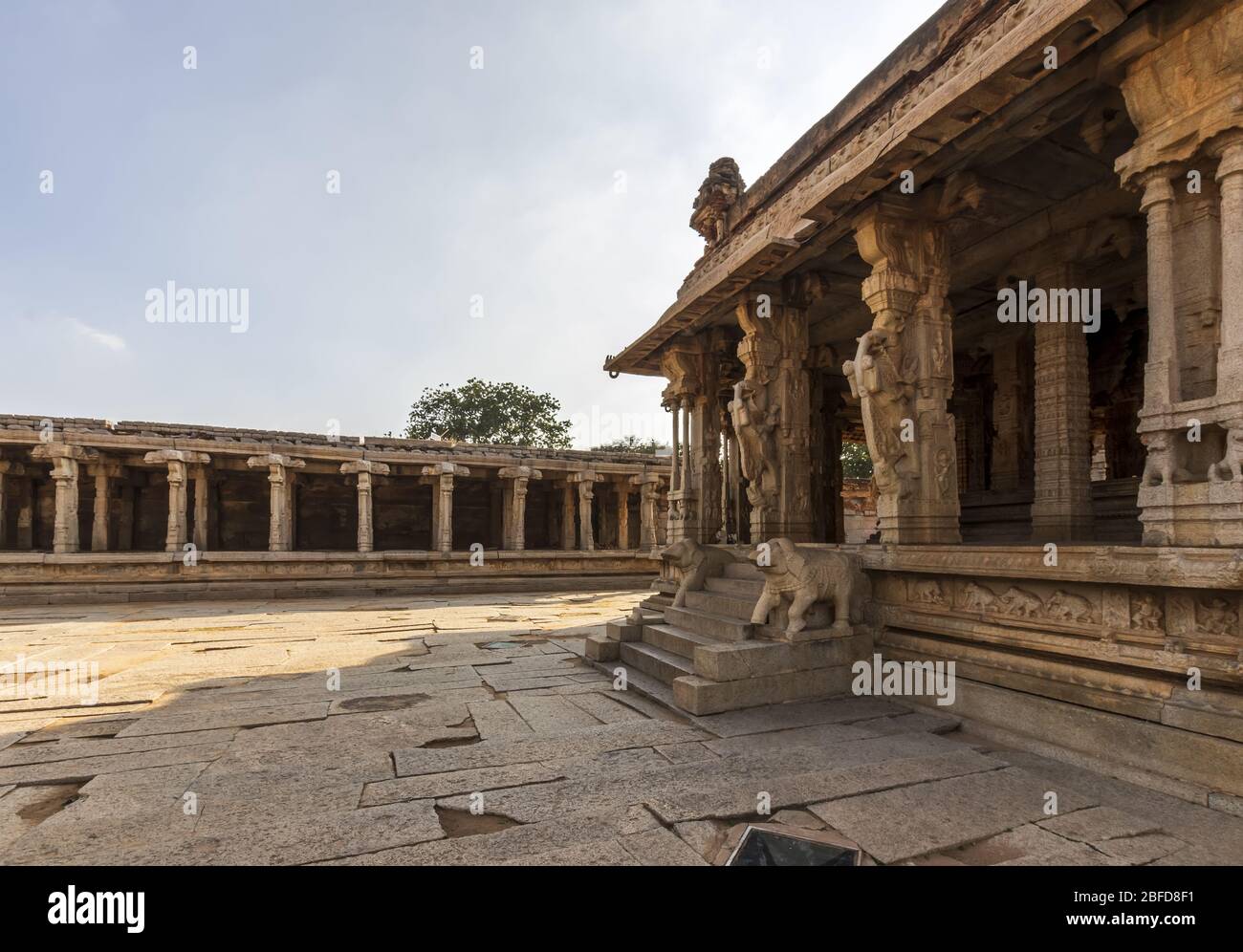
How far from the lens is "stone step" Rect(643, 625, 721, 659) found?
21.2ft

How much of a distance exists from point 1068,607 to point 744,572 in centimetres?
375

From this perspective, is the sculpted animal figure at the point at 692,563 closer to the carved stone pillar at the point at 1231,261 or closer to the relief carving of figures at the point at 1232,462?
the relief carving of figures at the point at 1232,462

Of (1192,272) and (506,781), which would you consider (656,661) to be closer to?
(506,781)

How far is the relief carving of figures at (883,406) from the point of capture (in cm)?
596

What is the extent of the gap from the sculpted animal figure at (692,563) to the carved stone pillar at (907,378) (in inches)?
97.8

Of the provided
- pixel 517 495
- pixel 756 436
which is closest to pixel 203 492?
pixel 517 495

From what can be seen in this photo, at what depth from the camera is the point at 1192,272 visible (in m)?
4.05

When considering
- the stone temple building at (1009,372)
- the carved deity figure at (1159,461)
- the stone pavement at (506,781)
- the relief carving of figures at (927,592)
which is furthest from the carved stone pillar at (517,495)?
the carved deity figure at (1159,461)

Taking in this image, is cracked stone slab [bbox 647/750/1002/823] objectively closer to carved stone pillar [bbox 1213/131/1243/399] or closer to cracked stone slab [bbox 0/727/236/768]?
carved stone pillar [bbox 1213/131/1243/399]

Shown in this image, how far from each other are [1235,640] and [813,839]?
9.22 feet

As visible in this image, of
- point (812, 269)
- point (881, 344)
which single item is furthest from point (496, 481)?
point (881, 344)

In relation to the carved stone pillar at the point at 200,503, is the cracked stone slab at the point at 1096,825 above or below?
below
